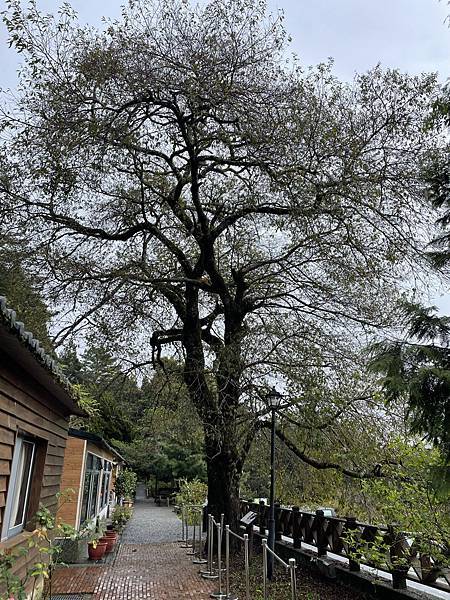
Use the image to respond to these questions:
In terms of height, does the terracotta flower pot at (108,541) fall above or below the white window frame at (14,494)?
below

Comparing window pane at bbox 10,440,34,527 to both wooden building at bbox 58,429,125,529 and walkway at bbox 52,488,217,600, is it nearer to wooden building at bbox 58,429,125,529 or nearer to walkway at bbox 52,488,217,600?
walkway at bbox 52,488,217,600

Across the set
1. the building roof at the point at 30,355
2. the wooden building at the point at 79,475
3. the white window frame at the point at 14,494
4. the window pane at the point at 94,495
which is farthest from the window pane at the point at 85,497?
the building roof at the point at 30,355

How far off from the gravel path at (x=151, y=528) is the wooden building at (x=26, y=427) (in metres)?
9.95

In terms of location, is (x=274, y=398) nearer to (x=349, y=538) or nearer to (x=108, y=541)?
(x=349, y=538)

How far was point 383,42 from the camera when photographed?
28.7 ft

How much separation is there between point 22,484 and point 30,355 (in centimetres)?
238

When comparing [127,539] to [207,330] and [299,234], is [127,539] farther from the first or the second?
[299,234]

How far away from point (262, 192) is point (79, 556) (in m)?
9.36

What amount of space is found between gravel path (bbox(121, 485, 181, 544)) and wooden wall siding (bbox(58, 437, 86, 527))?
3.16 metres

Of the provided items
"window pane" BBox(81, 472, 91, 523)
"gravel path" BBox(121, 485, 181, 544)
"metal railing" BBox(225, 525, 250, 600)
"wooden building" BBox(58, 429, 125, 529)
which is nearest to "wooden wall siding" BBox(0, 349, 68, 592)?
"metal railing" BBox(225, 525, 250, 600)

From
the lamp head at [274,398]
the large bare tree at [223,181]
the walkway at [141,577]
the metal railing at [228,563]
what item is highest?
the large bare tree at [223,181]

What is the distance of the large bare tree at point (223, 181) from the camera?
26.5 ft

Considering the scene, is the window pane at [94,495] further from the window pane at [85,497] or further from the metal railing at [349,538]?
the metal railing at [349,538]

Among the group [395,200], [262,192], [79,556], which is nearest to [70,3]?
[262,192]
